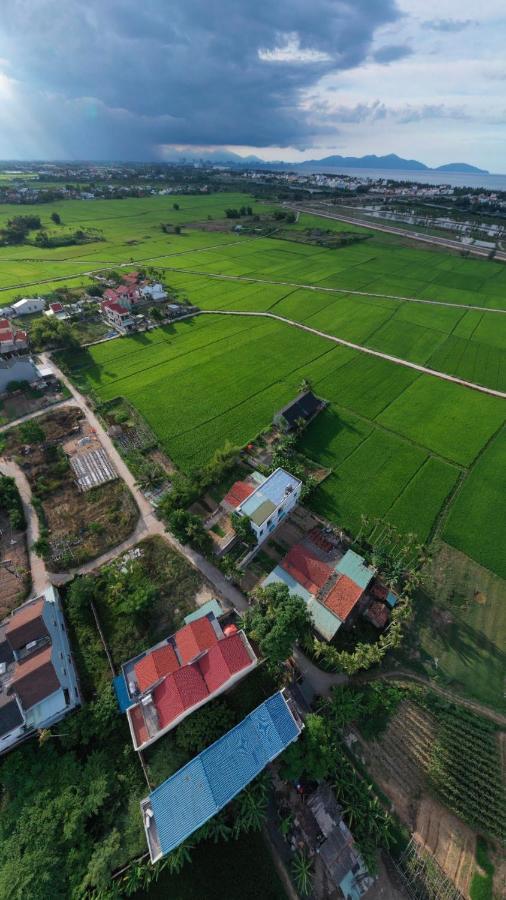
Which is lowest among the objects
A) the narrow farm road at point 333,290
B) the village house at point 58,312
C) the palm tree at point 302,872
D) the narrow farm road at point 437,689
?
the palm tree at point 302,872

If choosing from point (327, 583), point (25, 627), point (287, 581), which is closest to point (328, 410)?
point (327, 583)

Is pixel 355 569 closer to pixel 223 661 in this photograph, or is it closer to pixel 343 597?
pixel 343 597

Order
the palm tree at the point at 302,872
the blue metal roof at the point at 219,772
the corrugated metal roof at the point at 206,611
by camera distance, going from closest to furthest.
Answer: the palm tree at the point at 302,872, the blue metal roof at the point at 219,772, the corrugated metal roof at the point at 206,611

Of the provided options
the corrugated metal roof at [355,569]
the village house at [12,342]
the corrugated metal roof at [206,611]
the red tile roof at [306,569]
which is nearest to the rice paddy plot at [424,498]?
the corrugated metal roof at [355,569]

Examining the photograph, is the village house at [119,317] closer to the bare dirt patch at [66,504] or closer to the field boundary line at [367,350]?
the field boundary line at [367,350]

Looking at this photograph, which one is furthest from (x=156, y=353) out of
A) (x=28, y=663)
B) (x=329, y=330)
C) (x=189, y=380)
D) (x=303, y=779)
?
(x=303, y=779)

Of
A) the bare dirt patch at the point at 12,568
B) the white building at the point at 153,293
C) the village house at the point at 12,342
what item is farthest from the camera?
the white building at the point at 153,293

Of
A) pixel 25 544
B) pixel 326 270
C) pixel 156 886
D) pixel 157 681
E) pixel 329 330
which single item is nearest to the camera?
pixel 156 886

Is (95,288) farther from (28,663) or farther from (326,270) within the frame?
(28,663)

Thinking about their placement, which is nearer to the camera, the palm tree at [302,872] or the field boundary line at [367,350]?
the palm tree at [302,872]
